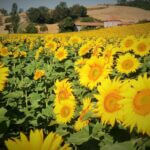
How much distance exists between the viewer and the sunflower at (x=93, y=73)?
307 centimetres

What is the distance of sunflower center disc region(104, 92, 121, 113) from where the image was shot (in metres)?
2.11

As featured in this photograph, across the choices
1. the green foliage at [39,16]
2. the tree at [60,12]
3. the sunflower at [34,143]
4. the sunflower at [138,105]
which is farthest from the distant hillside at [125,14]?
the sunflower at [34,143]

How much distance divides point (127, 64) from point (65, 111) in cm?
106

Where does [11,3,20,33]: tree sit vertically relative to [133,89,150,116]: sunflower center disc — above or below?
above

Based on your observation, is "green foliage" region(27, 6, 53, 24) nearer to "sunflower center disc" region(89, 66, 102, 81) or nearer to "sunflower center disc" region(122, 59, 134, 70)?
"sunflower center disc" region(122, 59, 134, 70)

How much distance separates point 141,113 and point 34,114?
265 cm

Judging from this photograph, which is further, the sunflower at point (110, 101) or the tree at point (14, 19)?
the tree at point (14, 19)

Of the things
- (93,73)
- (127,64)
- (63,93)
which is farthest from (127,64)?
(63,93)

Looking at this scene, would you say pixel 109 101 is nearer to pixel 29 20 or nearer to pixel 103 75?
pixel 103 75

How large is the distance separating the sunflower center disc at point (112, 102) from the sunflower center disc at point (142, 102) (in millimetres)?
266

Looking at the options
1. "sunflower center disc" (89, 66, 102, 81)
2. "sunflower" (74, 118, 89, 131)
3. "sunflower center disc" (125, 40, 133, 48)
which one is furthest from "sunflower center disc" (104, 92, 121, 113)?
"sunflower center disc" (125, 40, 133, 48)

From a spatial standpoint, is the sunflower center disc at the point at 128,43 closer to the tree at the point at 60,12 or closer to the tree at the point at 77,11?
the tree at the point at 60,12

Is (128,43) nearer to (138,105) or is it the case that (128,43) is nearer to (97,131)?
(97,131)

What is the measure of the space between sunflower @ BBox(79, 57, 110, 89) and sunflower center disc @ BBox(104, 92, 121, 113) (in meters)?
0.76
